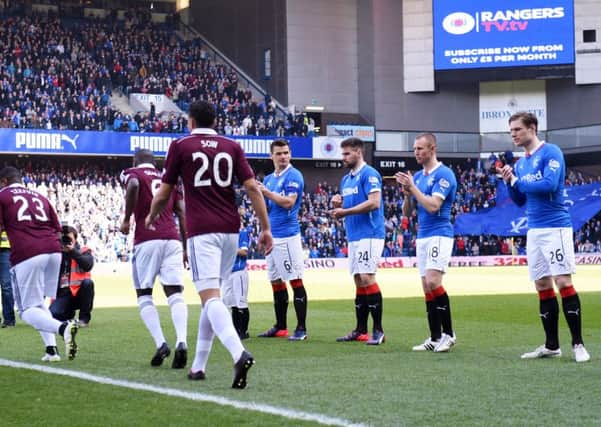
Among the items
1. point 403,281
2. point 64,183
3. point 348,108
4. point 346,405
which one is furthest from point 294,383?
point 348,108

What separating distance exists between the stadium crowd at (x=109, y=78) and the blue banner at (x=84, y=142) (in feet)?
1.70

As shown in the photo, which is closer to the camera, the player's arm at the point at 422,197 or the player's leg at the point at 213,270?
the player's leg at the point at 213,270

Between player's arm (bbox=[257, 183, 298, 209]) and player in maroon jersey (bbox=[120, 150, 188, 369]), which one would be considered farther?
player's arm (bbox=[257, 183, 298, 209])

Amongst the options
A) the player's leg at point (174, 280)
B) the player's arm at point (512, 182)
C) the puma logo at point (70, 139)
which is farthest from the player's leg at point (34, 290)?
the puma logo at point (70, 139)

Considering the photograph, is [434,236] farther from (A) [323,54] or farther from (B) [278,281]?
(A) [323,54]

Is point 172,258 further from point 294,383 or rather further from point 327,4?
point 327,4

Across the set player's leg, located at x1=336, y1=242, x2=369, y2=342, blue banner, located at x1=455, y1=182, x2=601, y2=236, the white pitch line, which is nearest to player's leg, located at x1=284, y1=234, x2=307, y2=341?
player's leg, located at x1=336, y1=242, x2=369, y2=342

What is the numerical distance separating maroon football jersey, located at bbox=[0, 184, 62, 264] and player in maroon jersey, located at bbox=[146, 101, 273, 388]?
2.40 metres

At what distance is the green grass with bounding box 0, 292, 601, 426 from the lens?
6.46 meters

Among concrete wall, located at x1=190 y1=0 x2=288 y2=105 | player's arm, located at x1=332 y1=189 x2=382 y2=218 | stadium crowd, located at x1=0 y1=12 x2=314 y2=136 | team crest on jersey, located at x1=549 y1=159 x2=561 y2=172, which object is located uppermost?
concrete wall, located at x1=190 y1=0 x2=288 y2=105

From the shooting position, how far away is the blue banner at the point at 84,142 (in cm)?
4512

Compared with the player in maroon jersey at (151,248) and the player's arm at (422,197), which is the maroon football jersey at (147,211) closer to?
the player in maroon jersey at (151,248)

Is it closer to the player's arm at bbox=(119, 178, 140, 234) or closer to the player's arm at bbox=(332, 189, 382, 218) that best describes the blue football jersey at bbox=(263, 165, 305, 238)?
the player's arm at bbox=(332, 189, 382, 218)

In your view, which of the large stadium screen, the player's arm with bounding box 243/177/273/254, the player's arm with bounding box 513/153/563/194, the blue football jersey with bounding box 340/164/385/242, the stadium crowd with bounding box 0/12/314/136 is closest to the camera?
the player's arm with bounding box 243/177/273/254
